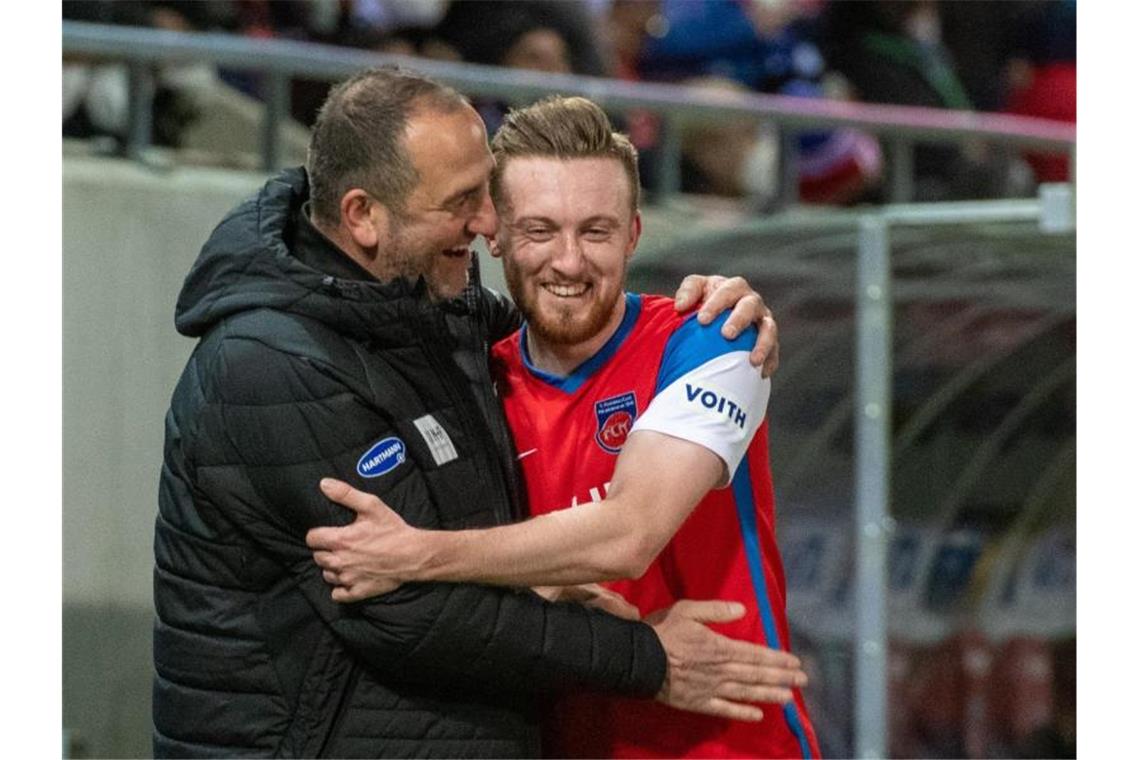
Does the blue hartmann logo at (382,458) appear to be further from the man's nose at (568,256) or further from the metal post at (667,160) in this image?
the metal post at (667,160)

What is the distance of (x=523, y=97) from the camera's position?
6.40m

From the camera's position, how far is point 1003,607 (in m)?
7.88

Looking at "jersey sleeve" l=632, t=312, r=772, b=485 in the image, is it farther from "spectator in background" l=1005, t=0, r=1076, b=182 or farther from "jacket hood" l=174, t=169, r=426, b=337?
"spectator in background" l=1005, t=0, r=1076, b=182

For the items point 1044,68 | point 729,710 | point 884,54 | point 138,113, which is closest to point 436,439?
point 729,710

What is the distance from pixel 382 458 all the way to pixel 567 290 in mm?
486

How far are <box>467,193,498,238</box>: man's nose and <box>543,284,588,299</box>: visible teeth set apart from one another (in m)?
0.17

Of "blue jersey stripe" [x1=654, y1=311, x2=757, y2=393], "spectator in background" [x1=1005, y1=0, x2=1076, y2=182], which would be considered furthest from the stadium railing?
"blue jersey stripe" [x1=654, y1=311, x2=757, y2=393]

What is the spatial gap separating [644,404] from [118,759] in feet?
8.22

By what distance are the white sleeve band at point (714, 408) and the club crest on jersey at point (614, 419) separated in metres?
0.08

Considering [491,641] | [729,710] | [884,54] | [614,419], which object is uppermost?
[884,54]

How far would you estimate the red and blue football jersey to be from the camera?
12.4ft

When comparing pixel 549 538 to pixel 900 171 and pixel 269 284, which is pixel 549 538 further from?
pixel 900 171

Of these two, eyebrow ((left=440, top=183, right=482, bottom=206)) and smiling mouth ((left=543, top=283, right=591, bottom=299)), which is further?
smiling mouth ((left=543, top=283, right=591, bottom=299))

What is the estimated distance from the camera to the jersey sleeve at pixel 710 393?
3625 mm
